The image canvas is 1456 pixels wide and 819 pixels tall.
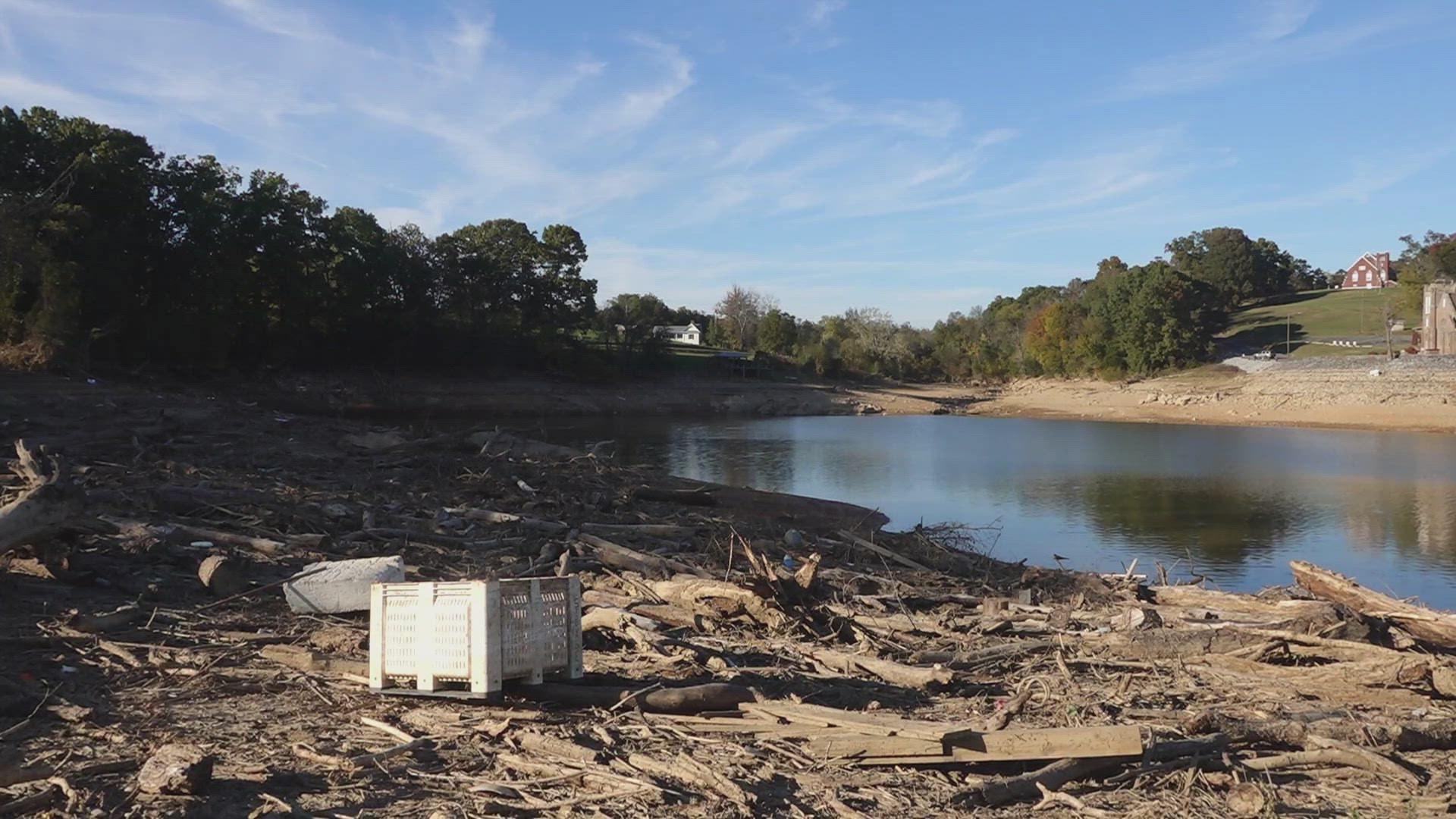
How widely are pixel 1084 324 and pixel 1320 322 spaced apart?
808 inches

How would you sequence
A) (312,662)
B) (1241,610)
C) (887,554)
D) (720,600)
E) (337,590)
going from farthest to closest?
(887,554)
(1241,610)
(720,600)
(337,590)
(312,662)

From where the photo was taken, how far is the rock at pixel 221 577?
7.95 metres

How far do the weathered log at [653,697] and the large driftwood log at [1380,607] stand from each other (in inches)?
223

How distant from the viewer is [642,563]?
32.8ft

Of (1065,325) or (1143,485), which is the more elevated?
(1065,325)

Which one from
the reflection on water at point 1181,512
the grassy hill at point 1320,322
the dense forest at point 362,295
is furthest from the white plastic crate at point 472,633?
the grassy hill at point 1320,322

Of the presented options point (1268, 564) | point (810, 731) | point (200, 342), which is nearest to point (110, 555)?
point (810, 731)

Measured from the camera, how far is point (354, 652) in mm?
6602

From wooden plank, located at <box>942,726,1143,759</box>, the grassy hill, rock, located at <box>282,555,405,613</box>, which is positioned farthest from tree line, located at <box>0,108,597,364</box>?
the grassy hill

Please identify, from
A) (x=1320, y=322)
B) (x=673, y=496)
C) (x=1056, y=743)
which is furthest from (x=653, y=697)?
(x=1320, y=322)

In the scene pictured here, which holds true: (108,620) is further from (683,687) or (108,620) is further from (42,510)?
(683,687)

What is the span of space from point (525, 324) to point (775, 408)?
15.1m

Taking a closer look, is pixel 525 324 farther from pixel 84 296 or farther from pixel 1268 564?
pixel 1268 564

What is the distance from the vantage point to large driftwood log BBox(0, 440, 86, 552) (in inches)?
284
